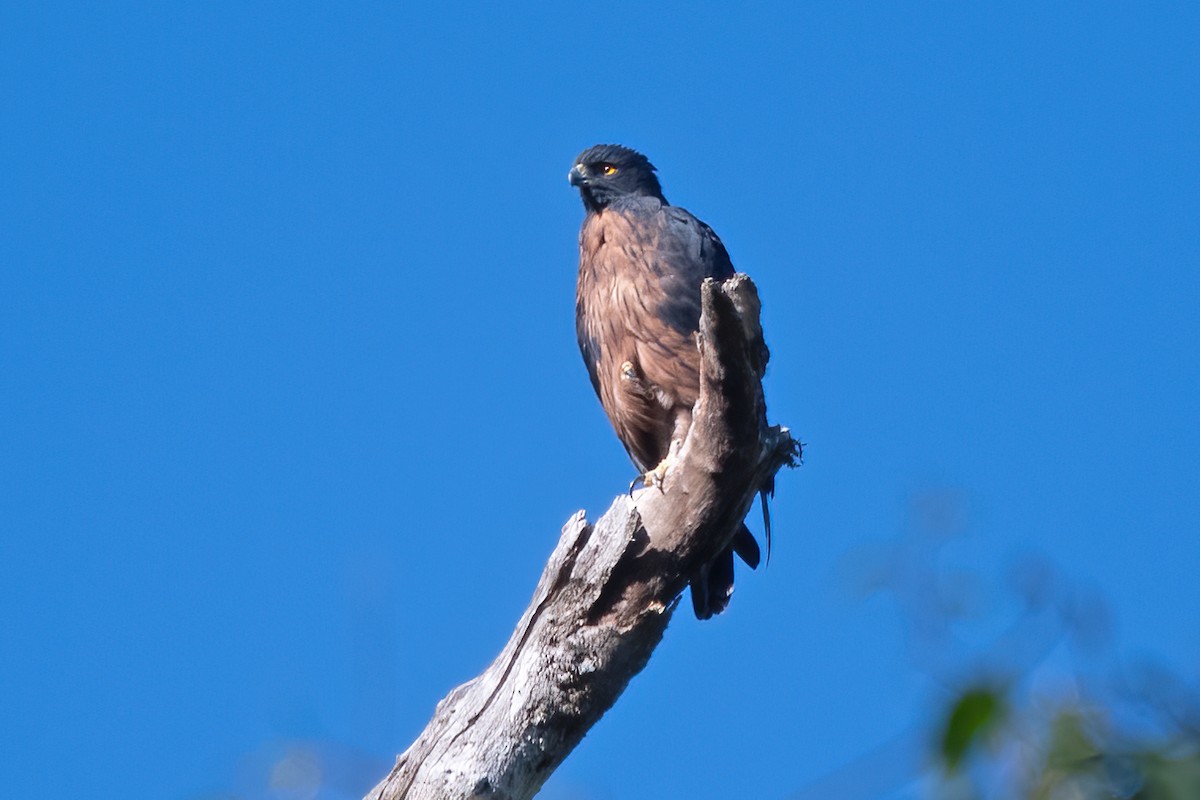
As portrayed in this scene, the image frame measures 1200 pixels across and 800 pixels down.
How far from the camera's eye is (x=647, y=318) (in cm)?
574

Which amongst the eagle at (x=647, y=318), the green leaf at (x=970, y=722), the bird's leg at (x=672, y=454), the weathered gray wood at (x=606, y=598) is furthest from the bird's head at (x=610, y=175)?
the green leaf at (x=970, y=722)

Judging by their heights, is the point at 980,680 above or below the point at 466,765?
below

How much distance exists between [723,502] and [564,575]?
53 cm

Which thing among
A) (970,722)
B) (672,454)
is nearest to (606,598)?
(672,454)

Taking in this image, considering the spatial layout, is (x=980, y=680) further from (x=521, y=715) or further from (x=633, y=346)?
(x=633, y=346)

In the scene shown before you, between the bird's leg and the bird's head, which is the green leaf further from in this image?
the bird's head

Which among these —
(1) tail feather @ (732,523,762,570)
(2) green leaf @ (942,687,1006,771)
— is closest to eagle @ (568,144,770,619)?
(1) tail feather @ (732,523,762,570)

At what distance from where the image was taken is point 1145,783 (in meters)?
1.36

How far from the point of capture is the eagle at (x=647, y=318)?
5.65 m

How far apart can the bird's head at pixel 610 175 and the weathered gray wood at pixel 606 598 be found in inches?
113

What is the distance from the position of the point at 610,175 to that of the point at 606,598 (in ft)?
11.0

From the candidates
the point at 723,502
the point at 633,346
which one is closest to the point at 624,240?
the point at 633,346

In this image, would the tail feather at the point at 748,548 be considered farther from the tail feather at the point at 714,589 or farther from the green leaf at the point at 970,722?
the green leaf at the point at 970,722

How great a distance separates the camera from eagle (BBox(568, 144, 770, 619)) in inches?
222
